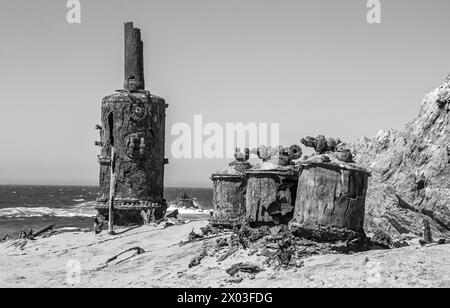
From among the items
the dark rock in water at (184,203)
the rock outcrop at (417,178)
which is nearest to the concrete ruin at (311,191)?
the rock outcrop at (417,178)

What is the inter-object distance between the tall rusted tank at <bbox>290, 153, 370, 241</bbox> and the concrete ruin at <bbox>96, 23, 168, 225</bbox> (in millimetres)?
9103

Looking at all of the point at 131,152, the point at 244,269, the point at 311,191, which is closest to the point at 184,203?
the point at 131,152

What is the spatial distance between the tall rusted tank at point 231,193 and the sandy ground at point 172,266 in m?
1.41

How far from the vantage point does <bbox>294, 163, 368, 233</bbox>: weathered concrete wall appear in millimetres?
11914

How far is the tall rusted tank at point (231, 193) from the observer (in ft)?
52.3

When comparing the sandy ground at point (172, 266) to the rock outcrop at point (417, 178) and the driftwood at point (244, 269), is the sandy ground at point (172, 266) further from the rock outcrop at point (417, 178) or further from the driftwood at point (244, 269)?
the rock outcrop at point (417, 178)

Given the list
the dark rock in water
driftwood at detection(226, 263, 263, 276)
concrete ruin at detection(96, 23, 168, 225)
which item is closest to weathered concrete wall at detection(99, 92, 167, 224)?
concrete ruin at detection(96, 23, 168, 225)

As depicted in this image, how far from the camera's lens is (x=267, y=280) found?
10711mm

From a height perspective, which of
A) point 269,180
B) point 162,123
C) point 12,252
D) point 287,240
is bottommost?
point 12,252

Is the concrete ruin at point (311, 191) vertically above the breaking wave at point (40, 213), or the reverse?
the concrete ruin at point (311, 191)

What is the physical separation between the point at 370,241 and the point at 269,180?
286cm

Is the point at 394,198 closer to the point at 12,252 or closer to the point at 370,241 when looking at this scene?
the point at 370,241

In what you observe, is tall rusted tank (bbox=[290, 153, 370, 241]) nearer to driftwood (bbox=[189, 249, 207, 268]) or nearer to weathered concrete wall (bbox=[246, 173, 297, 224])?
weathered concrete wall (bbox=[246, 173, 297, 224])

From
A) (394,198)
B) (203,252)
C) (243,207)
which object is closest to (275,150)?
(243,207)
